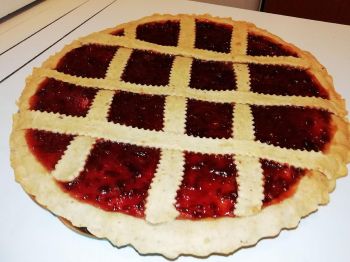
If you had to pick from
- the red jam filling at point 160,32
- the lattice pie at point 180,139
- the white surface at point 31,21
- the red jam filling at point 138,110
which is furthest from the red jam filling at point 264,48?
the white surface at point 31,21

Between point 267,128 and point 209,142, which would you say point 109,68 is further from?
point 267,128

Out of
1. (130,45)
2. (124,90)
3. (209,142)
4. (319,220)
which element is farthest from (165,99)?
(319,220)

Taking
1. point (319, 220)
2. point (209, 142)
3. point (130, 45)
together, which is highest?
point (130, 45)

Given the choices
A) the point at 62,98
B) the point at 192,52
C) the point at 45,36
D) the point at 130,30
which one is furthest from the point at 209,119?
the point at 45,36

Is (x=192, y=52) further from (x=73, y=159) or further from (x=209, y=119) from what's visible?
(x=73, y=159)

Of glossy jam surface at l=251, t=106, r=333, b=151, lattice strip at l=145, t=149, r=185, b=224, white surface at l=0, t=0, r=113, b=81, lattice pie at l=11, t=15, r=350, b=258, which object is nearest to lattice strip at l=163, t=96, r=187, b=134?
lattice pie at l=11, t=15, r=350, b=258

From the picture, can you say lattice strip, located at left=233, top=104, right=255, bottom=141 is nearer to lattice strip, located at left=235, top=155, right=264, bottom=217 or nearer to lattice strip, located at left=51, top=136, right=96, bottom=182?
lattice strip, located at left=235, top=155, right=264, bottom=217
